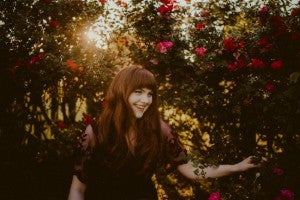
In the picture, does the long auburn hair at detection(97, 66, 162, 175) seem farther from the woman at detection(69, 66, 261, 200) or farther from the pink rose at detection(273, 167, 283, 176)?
the pink rose at detection(273, 167, 283, 176)

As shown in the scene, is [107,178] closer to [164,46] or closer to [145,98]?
[145,98]

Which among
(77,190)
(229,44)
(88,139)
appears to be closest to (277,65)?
(229,44)

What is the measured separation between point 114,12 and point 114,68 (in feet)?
2.40

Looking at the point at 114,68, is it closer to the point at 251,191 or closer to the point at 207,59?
the point at 207,59

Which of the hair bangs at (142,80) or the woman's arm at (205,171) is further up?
the hair bangs at (142,80)

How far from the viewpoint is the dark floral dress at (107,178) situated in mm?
2475

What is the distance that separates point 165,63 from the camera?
13.9 ft

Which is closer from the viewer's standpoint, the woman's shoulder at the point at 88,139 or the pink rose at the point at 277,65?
the woman's shoulder at the point at 88,139

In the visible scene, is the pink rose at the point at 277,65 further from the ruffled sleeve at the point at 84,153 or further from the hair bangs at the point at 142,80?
the ruffled sleeve at the point at 84,153

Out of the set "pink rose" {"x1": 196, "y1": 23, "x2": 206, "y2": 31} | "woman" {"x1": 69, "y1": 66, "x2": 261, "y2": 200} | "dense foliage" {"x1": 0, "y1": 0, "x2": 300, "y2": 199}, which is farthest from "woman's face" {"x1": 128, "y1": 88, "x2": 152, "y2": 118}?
"pink rose" {"x1": 196, "y1": 23, "x2": 206, "y2": 31}

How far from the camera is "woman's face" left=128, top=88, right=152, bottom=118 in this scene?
253 cm

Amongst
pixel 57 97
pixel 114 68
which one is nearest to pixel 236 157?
pixel 114 68

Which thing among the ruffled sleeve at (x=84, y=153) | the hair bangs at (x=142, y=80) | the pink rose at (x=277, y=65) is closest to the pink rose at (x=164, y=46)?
the pink rose at (x=277, y=65)

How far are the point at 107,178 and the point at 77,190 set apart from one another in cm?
20
